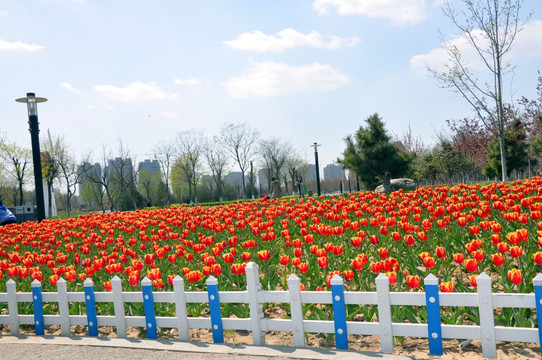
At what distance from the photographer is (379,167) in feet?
86.6

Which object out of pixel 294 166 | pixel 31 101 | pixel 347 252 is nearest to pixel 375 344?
pixel 347 252

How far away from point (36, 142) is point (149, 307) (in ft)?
47.3

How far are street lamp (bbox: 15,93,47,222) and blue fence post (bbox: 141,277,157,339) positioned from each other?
13.6m

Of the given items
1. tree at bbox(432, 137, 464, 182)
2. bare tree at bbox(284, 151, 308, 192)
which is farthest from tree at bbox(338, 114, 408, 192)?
bare tree at bbox(284, 151, 308, 192)

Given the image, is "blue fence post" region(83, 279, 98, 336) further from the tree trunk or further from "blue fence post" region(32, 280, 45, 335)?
the tree trunk

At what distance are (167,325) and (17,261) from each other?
5.21 meters

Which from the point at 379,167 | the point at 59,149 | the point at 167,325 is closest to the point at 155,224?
the point at 167,325

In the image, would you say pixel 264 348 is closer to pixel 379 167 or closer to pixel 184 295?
pixel 184 295

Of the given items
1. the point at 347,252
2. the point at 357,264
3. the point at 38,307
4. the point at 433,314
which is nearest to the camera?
the point at 433,314

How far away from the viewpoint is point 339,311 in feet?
15.0

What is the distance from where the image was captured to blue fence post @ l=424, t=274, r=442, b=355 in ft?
13.7

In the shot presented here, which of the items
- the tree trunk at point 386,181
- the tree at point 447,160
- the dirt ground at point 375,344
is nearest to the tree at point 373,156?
the tree trunk at point 386,181

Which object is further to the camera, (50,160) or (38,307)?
(50,160)

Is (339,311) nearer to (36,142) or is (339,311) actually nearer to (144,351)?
(144,351)
